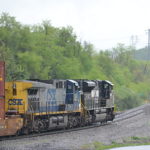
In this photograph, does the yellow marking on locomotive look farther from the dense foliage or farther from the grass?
the dense foliage

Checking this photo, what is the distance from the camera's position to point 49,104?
2009 centimetres

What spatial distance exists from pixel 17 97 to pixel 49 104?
8.11ft

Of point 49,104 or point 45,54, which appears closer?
point 49,104

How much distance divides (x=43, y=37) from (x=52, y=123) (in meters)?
31.0

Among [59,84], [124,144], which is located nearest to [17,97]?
[59,84]

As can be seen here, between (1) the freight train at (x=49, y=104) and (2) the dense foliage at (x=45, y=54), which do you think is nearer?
(1) the freight train at (x=49, y=104)

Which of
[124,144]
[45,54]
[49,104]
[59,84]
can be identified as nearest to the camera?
[124,144]

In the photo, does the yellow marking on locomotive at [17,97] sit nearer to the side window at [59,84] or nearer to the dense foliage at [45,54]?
the side window at [59,84]

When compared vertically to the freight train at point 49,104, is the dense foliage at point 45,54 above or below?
above

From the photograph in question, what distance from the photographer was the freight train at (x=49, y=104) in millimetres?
16938

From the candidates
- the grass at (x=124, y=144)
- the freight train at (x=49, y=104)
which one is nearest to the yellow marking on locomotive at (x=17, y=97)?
the freight train at (x=49, y=104)

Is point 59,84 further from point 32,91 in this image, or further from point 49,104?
point 32,91

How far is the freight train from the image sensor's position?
16938 millimetres

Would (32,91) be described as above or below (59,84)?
below
